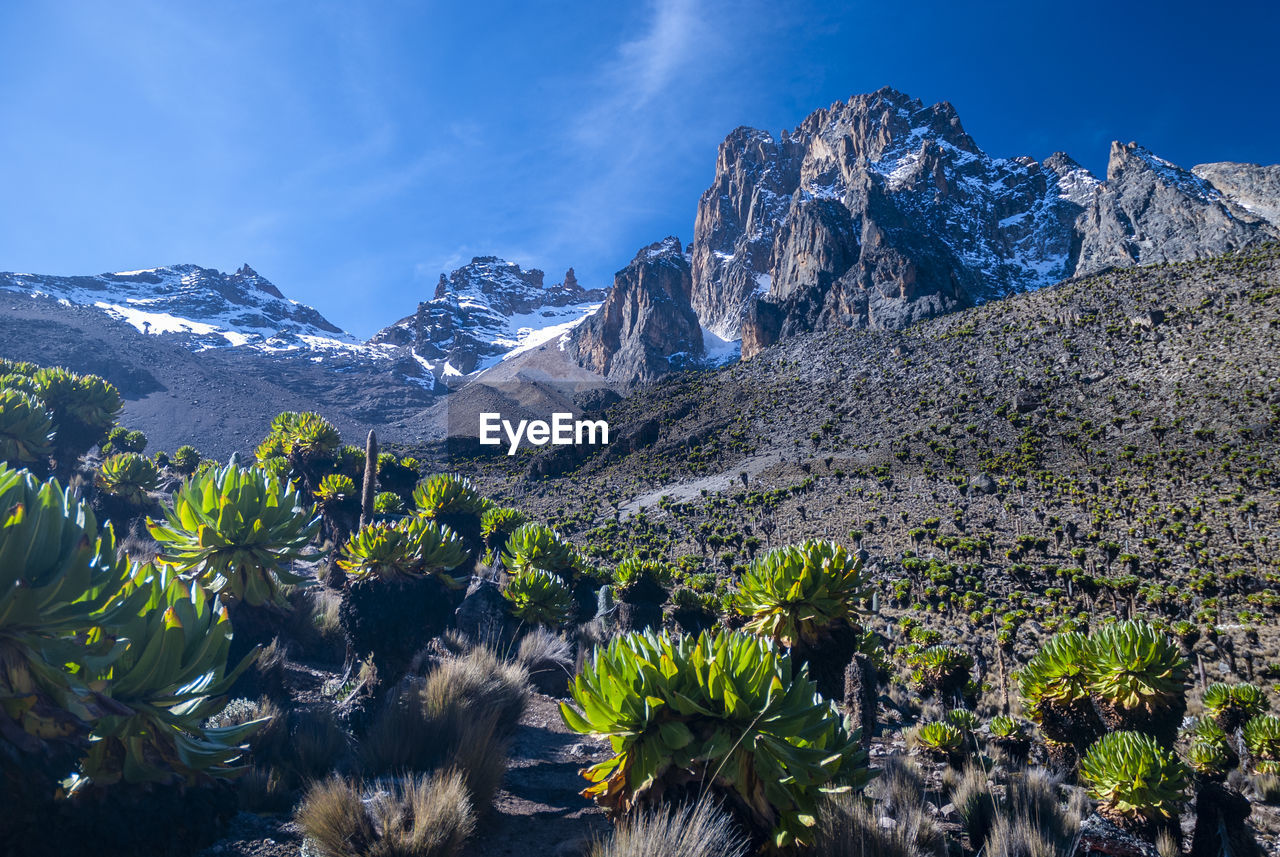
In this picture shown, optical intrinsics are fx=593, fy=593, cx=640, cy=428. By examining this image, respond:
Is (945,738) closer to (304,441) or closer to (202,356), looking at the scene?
(304,441)

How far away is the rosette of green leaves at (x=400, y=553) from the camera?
674 centimetres

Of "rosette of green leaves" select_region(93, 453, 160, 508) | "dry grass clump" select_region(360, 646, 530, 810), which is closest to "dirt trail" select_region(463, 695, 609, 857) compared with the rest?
"dry grass clump" select_region(360, 646, 530, 810)

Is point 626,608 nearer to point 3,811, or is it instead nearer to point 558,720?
point 558,720

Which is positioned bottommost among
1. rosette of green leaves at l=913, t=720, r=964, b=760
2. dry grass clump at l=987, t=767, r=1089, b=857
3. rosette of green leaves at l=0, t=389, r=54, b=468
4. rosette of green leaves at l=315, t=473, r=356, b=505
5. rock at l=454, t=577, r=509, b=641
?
rosette of green leaves at l=913, t=720, r=964, b=760

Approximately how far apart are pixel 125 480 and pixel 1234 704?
20.8 meters

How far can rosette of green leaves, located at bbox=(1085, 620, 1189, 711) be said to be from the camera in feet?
19.2

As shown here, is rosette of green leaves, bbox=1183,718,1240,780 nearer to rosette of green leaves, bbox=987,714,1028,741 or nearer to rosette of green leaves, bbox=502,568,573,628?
rosette of green leaves, bbox=987,714,1028,741

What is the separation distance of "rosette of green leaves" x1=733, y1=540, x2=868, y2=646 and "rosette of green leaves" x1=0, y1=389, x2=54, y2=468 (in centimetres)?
1410

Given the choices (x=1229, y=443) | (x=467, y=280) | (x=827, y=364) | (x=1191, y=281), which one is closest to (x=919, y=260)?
(x=827, y=364)

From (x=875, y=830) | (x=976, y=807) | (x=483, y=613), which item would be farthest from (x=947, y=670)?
(x=875, y=830)

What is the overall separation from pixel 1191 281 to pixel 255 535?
5619 cm

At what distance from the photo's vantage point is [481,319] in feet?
535

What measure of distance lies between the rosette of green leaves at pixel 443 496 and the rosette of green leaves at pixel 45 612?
9089 millimetres

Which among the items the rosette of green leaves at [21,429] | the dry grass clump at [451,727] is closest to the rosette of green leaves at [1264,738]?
the dry grass clump at [451,727]
